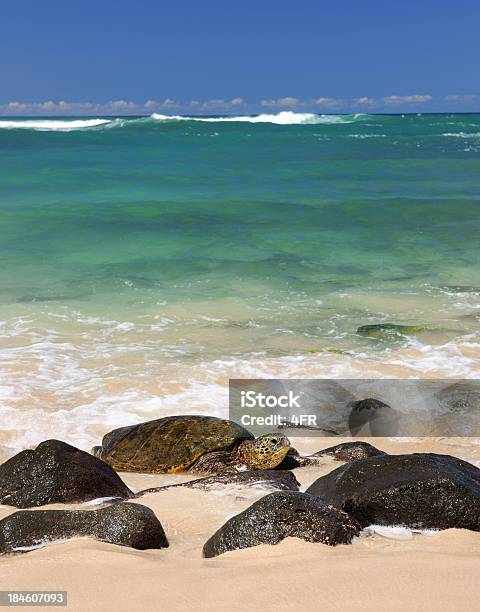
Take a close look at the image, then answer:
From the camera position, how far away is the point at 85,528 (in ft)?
11.9

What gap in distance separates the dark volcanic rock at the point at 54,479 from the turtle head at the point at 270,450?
98 cm

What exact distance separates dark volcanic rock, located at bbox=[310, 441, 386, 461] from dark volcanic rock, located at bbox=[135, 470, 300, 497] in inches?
24.3

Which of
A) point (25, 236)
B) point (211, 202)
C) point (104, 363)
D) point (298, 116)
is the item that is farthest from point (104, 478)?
point (298, 116)

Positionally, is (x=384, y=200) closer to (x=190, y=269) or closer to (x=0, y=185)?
(x=190, y=269)

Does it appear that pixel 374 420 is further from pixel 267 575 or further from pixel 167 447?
pixel 267 575

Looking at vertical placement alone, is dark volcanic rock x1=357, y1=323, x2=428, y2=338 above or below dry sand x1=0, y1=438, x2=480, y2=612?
below

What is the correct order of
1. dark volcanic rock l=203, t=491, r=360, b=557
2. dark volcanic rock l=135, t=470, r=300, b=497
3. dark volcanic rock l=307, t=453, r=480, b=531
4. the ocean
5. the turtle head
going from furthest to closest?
the ocean
the turtle head
dark volcanic rock l=135, t=470, r=300, b=497
dark volcanic rock l=307, t=453, r=480, b=531
dark volcanic rock l=203, t=491, r=360, b=557

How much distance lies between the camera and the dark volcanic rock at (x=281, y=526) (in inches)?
136

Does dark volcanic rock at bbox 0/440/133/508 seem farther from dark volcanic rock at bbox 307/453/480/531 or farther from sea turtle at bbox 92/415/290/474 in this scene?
dark volcanic rock at bbox 307/453/480/531

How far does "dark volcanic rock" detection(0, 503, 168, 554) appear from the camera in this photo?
11.7 feet

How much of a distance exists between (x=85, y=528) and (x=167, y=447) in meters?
1.92

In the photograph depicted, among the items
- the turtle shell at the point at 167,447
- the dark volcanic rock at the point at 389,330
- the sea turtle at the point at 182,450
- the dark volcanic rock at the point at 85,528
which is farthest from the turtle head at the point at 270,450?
the dark volcanic rock at the point at 389,330

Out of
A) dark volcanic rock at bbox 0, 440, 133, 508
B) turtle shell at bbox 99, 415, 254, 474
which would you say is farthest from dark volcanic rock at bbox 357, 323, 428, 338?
dark volcanic rock at bbox 0, 440, 133, 508

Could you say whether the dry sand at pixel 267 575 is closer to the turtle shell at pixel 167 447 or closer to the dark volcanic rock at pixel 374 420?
the turtle shell at pixel 167 447
